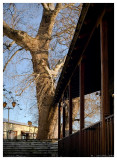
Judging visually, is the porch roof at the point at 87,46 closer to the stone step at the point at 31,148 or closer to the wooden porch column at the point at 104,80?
the wooden porch column at the point at 104,80

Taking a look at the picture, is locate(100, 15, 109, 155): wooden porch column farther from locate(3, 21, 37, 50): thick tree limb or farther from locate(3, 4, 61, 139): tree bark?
locate(3, 21, 37, 50): thick tree limb

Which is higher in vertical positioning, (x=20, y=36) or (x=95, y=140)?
(x=20, y=36)

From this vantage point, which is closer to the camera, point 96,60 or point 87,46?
point 87,46

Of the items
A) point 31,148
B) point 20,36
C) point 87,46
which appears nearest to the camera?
point 87,46

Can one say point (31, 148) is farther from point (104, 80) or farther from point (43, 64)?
point (104, 80)

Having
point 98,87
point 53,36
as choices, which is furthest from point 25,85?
point 98,87

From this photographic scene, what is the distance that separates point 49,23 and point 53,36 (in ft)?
3.76

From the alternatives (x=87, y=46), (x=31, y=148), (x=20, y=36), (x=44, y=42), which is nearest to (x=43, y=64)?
(x=44, y=42)

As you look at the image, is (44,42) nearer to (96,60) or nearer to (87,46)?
(96,60)

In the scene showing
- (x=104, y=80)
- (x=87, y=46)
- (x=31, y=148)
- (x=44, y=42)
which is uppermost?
(x=44, y=42)

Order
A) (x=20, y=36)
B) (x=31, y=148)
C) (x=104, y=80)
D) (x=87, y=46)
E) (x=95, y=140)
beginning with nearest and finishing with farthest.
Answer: (x=104, y=80) < (x=95, y=140) < (x=87, y=46) < (x=31, y=148) < (x=20, y=36)

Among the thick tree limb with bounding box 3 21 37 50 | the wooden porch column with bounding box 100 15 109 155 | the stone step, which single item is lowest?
the stone step

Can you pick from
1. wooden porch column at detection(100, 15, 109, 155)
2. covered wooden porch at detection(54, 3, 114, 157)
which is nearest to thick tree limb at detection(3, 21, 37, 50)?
covered wooden porch at detection(54, 3, 114, 157)

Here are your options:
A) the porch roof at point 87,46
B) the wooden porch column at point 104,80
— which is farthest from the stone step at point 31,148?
the wooden porch column at point 104,80
